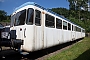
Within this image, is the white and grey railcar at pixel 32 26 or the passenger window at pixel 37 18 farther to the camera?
the passenger window at pixel 37 18

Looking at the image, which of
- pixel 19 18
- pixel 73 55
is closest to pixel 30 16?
pixel 19 18

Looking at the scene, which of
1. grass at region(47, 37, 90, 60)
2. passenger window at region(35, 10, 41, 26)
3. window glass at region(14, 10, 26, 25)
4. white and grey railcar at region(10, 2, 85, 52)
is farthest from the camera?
grass at region(47, 37, 90, 60)

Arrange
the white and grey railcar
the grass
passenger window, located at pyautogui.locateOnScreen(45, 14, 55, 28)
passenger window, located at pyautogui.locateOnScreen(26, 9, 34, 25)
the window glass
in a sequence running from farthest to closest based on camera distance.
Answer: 1. passenger window, located at pyautogui.locateOnScreen(45, 14, 55, 28)
2. the grass
3. the window glass
4. passenger window, located at pyautogui.locateOnScreen(26, 9, 34, 25)
5. the white and grey railcar

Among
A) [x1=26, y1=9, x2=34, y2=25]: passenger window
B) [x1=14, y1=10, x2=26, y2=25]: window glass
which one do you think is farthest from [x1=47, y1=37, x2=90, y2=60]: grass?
[x1=14, y1=10, x2=26, y2=25]: window glass

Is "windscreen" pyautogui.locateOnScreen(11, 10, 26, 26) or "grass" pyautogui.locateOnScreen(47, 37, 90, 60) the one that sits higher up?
"windscreen" pyautogui.locateOnScreen(11, 10, 26, 26)

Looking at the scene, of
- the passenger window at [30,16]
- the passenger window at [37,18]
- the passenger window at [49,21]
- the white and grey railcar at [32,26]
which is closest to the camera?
the white and grey railcar at [32,26]

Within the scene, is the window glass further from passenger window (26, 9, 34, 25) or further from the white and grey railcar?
passenger window (26, 9, 34, 25)

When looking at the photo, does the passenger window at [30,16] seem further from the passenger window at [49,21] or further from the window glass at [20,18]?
the passenger window at [49,21]

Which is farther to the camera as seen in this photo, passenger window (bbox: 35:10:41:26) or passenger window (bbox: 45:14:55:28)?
passenger window (bbox: 45:14:55:28)

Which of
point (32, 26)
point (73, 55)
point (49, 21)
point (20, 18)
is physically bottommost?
point (73, 55)

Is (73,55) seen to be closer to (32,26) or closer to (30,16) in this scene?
(32,26)

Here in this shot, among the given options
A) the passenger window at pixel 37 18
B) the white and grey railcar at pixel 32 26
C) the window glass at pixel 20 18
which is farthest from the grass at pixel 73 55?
the window glass at pixel 20 18

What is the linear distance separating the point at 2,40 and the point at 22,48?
1.27m

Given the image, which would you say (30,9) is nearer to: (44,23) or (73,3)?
(44,23)
